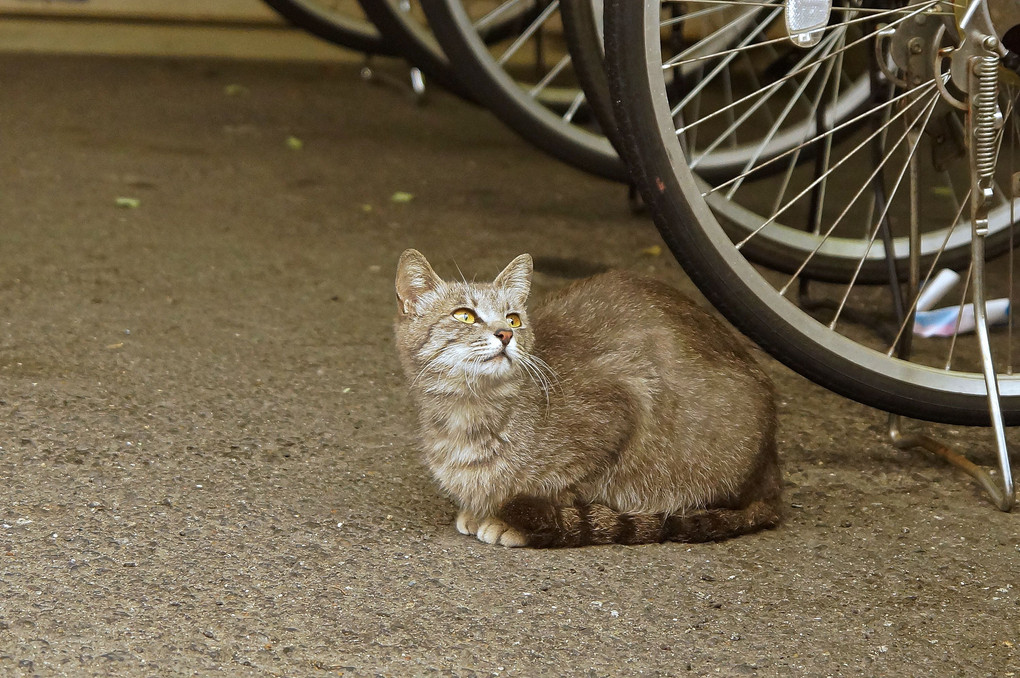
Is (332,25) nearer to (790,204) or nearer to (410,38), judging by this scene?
(410,38)

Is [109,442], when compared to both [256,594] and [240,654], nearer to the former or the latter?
[256,594]

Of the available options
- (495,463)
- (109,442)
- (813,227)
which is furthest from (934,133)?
(109,442)

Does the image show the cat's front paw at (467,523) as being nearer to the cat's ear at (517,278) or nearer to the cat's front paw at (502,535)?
the cat's front paw at (502,535)

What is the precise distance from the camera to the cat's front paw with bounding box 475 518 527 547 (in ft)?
7.29

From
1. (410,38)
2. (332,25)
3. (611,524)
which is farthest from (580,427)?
(332,25)

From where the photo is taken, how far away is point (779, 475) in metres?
2.42

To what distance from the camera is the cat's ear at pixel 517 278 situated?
7.67ft

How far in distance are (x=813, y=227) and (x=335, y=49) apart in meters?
4.72

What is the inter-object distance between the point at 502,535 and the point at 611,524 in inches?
8.5

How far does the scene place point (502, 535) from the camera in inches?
87.7

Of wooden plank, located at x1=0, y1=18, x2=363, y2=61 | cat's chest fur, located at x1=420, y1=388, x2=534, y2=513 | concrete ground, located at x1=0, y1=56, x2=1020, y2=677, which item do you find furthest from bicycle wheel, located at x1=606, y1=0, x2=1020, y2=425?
wooden plank, located at x1=0, y1=18, x2=363, y2=61

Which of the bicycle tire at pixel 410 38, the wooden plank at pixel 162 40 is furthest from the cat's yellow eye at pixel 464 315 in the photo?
the wooden plank at pixel 162 40

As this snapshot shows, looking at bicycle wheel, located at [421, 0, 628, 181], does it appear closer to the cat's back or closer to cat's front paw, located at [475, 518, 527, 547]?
the cat's back

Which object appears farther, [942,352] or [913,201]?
[942,352]
